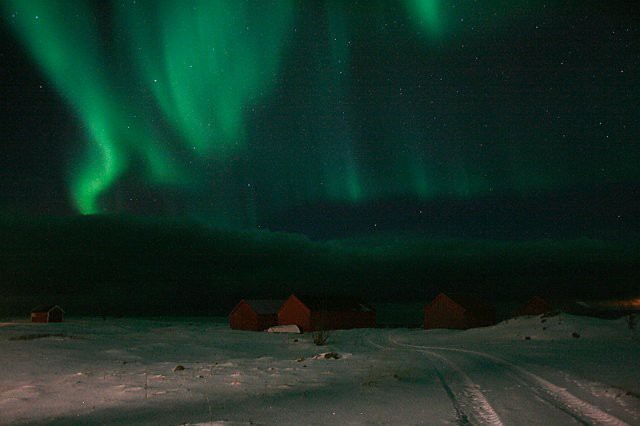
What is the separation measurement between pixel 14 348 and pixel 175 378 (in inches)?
604

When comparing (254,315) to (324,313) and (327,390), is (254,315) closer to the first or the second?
(324,313)

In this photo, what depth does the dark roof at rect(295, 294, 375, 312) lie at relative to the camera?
211 ft

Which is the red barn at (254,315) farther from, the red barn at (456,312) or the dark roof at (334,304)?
the red barn at (456,312)

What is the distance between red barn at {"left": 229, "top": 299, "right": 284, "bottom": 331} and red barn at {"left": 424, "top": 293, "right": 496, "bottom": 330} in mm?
19127

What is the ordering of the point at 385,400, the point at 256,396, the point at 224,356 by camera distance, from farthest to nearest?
the point at 224,356 → the point at 256,396 → the point at 385,400

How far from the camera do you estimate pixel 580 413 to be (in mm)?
10844

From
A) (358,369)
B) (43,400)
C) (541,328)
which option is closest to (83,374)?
(43,400)

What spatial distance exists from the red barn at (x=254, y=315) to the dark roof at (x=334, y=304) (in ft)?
15.3

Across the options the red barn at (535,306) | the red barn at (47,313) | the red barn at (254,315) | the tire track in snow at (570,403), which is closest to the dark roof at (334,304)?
the red barn at (254,315)

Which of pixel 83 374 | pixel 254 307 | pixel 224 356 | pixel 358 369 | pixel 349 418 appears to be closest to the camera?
pixel 349 418

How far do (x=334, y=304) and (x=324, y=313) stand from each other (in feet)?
11.7

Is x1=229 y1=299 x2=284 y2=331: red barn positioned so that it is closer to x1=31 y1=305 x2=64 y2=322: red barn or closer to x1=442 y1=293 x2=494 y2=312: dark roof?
x1=442 y1=293 x2=494 y2=312: dark roof

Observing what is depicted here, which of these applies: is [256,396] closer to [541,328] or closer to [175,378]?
[175,378]

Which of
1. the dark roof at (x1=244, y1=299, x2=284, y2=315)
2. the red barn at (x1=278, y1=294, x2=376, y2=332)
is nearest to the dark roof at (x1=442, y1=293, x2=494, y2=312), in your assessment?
the red barn at (x1=278, y1=294, x2=376, y2=332)
